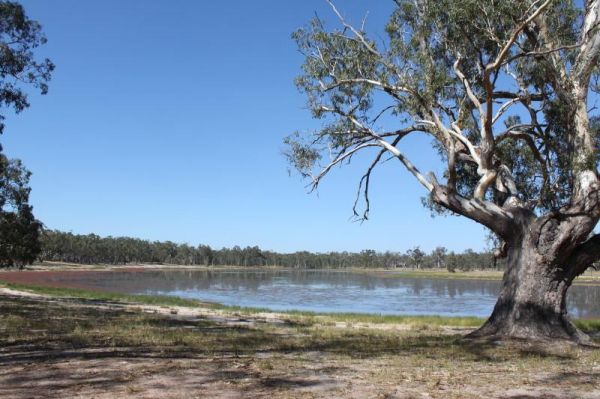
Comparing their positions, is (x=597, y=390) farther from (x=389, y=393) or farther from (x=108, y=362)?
(x=108, y=362)

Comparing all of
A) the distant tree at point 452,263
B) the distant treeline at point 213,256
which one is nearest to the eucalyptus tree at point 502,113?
the distant treeline at point 213,256

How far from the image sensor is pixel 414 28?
13828mm

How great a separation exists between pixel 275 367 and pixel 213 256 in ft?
556

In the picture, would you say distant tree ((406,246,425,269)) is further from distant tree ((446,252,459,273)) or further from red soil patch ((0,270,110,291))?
red soil patch ((0,270,110,291))

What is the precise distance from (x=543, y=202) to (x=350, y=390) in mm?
10007

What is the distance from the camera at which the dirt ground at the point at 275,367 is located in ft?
18.3

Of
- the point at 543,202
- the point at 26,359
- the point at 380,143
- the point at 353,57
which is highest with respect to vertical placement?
the point at 353,57

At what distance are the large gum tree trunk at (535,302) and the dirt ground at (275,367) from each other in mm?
662

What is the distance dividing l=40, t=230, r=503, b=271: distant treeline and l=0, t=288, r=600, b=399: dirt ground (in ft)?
336

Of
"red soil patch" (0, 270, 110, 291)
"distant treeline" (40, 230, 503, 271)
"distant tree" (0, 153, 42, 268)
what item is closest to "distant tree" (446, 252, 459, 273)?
"distant treeline" (40, 230, 503, 271)

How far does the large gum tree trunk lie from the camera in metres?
10.8

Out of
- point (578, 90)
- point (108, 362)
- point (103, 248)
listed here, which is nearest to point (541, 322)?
point (578, 90)

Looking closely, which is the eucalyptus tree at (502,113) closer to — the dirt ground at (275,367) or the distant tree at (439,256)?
the dirt ground at (275,367)

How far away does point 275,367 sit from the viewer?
7016mm
